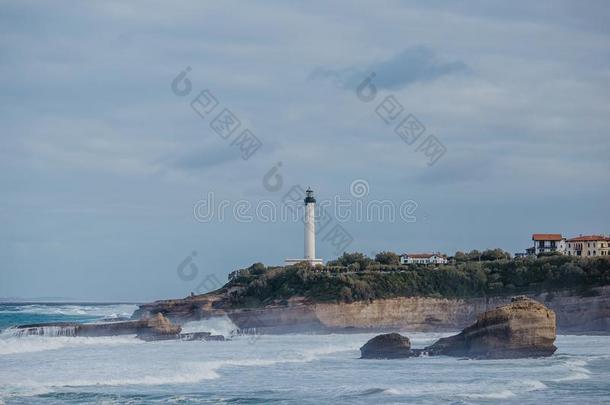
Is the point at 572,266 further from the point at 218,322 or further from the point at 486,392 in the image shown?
the point at 486,392

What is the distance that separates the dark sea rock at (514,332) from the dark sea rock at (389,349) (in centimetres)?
247

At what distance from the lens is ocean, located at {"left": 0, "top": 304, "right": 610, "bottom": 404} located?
1096 inches

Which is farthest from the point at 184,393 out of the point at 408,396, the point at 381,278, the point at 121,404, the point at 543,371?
the point at 381,278

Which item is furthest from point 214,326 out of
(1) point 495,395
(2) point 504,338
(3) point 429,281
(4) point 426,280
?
(1) point 495,395

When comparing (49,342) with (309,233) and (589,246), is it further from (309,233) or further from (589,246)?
(589,246)

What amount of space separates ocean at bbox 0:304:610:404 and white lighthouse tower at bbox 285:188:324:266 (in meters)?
26.6

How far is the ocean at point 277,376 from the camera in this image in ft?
91.3

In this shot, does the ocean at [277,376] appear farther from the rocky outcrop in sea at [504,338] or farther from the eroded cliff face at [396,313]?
the eroded cliff face at [396,313]

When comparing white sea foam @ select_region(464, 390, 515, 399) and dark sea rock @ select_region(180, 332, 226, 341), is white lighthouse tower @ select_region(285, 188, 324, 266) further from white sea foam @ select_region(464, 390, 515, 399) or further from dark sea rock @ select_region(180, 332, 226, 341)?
white sea foam @ select_region(464, 390, 515, 399)

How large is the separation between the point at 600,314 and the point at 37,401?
37755mm

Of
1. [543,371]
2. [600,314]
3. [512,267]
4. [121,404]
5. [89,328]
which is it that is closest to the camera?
[121,404]

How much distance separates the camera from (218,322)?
2343 inches

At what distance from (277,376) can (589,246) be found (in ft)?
167

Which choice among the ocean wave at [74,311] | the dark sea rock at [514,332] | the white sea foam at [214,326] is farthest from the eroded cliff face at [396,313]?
the ocean wave at [74,311]
